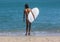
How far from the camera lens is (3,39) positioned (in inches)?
608

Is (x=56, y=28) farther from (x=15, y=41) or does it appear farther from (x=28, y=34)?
(x=15, y=41)

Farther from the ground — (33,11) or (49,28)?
(33,11)

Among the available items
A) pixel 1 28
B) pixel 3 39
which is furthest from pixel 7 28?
pixel 3 39

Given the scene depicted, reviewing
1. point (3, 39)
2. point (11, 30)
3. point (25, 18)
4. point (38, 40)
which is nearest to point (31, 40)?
point (38, 40)

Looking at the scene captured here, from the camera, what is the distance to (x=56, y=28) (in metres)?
20.9

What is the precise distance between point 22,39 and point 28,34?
2245mm

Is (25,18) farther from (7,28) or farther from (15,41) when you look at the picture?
(7,28)

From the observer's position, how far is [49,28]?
21.0m

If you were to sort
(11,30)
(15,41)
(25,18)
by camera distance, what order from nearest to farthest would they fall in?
(15,41) → (25,18) → (11,30)

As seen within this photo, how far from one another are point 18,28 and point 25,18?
157 inches

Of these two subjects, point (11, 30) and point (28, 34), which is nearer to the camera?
point (28, 34)

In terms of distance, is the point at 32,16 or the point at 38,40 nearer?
the point at 38,40

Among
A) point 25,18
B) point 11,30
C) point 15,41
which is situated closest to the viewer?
point 15,41

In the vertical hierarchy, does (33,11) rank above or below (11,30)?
above
